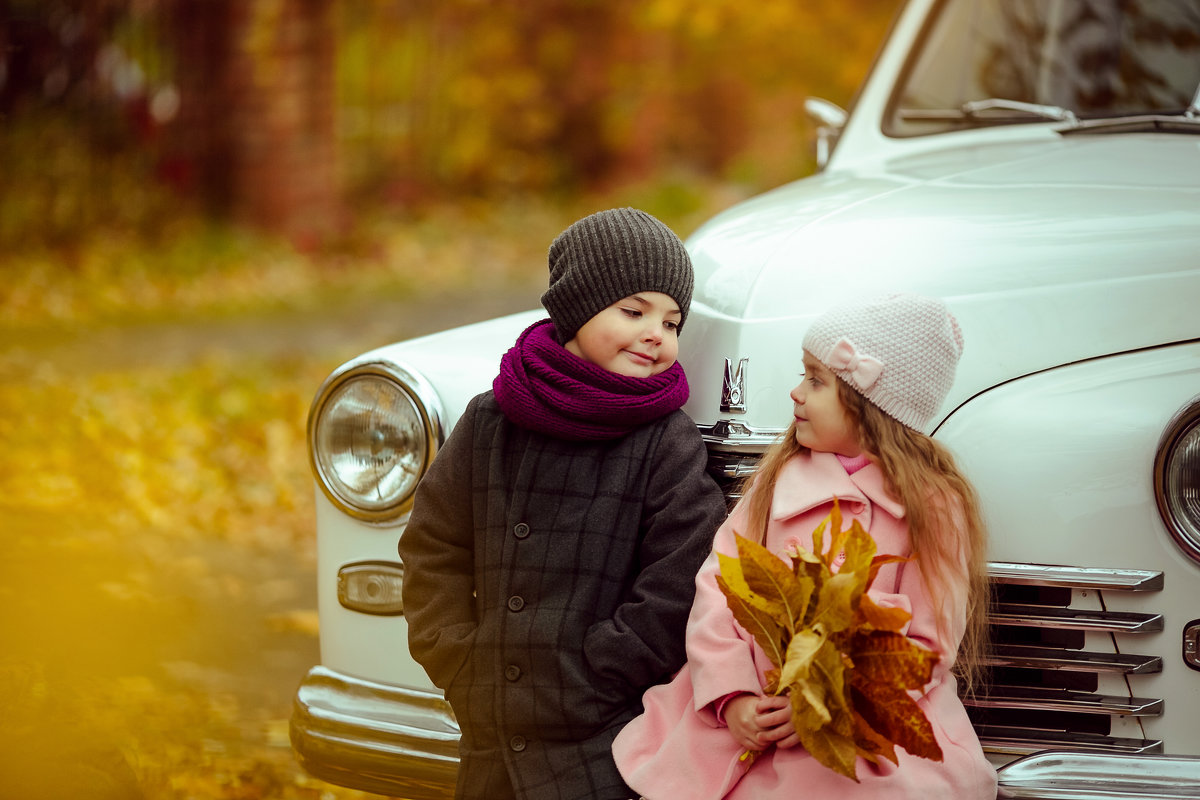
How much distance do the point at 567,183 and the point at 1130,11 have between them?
12.1 meters

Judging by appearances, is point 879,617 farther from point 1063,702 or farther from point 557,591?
point 557,591

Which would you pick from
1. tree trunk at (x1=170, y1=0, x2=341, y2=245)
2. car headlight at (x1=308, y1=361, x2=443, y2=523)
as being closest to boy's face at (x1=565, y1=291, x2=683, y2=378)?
car headlight at (x1=308, y1=361, x2=443, y2=523)

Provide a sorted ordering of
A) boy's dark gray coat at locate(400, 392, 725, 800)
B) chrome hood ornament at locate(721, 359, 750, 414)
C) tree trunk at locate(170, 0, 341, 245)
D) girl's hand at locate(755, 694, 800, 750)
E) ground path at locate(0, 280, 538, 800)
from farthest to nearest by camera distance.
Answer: tree trunk at locate(170, 0, 341, 245) < ground path at locate(0, 280, 538, 800) < chrome hood ornament at locate(721, 359, 750, 414) < boy's dark gray coat at locate(400, 392, 725, 800) < girl's hand at locate(755, 694, 800, 750)

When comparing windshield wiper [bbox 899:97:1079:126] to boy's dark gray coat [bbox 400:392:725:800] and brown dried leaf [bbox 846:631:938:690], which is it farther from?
brown dried leaf [bbox 846:631:938:690]

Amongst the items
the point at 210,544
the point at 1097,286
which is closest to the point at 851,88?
the point at 210,544

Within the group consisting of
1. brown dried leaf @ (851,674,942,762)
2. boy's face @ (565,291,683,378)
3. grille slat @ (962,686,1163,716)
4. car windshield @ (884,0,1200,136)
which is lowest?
grille slat @ (962,686,1163,716)

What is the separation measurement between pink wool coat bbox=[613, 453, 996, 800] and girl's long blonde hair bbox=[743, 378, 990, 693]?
0.02 m

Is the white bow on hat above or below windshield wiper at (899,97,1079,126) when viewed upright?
below

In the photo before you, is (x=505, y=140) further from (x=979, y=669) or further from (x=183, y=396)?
(x=979, y=669)

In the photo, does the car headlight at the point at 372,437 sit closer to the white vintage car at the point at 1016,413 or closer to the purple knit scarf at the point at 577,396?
the white vintage car at the point at 1016,413

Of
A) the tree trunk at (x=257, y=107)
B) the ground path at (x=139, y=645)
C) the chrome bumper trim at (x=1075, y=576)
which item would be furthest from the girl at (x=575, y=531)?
the tree trunk at (x=257, y=107)

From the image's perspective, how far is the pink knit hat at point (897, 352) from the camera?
1933 mm

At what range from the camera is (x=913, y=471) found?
1.94 metres

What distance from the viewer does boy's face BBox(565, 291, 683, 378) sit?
2.17 m
